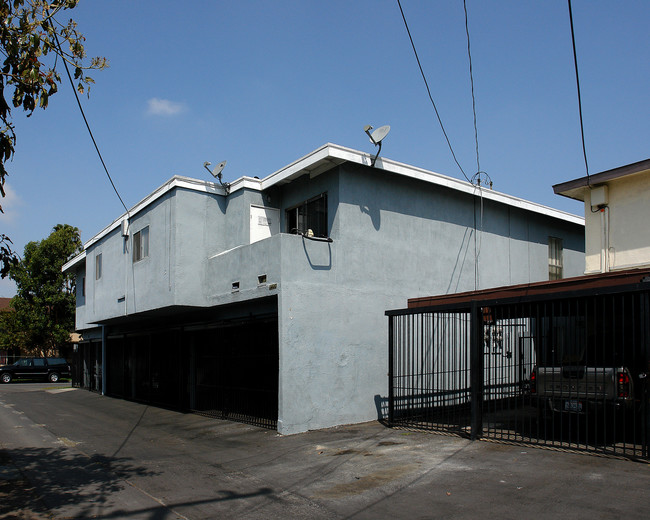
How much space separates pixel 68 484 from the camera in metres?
8.62

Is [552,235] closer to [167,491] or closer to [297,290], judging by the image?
[297,290]

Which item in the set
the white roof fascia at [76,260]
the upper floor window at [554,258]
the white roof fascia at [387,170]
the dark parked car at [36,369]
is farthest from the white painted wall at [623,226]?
the dark parked car at [36,369]

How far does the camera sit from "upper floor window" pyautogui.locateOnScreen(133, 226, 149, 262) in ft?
56.5

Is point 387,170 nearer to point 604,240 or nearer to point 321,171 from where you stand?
point 321,171

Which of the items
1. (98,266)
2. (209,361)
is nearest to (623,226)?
(209,361)

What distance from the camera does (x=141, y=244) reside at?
17.5 metres

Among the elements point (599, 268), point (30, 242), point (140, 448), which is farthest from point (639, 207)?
point (30, 242)

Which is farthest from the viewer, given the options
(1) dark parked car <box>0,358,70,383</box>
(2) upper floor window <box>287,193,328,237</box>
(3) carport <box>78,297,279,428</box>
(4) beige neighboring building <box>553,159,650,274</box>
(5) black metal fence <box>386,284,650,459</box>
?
(1) dark parked car <box>0,358,70,383</box>

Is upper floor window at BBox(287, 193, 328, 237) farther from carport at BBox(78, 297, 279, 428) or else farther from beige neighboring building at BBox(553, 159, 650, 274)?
beige neighboring building at BBox(553, 159, 650, 274)

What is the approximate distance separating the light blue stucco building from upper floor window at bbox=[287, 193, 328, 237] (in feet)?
0.12

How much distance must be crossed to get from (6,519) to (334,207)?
9157 millimetres

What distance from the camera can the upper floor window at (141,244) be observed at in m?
17.2

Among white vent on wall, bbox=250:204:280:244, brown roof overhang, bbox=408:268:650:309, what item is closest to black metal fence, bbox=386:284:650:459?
brown roof overhang, bbox=408:268:650:309

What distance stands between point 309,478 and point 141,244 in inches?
436
